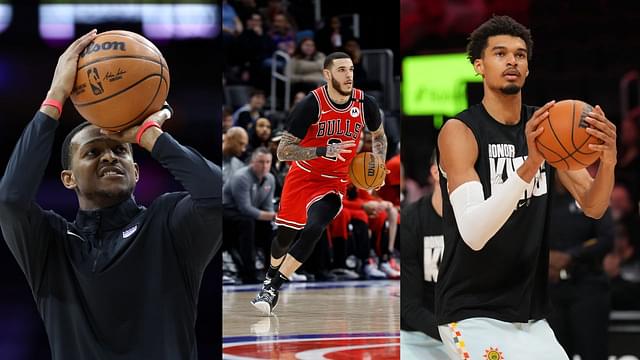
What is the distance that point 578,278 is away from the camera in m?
4.03

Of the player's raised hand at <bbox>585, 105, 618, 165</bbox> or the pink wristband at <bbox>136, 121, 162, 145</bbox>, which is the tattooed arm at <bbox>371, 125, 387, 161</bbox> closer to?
the player's raised hand at <bbox>585, 105, 618, 165</bbox>

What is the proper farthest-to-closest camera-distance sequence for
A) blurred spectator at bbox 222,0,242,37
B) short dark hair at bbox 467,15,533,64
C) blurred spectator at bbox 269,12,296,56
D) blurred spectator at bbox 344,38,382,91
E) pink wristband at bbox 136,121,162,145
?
blurred spectator at bbox 269,12,296,56 → blurred spectator at bbox 222,0,242,37 → blurred spectator at bbox 344,38,382,91 → short dark hair at bbox 467,15,533,64 → pink wristband at bbox 136,121,162,145

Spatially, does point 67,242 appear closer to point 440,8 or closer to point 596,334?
point 440,8

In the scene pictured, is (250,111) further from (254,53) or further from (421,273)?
(421,273)

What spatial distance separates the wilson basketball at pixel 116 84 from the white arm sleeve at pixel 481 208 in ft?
3.49

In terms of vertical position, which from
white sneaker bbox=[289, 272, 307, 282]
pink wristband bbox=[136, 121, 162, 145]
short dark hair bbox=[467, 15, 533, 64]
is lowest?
white sneaker bbox=[289, 272, 307, 282]

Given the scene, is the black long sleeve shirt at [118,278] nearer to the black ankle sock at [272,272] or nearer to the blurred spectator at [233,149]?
the black ankle sock at [272,272]

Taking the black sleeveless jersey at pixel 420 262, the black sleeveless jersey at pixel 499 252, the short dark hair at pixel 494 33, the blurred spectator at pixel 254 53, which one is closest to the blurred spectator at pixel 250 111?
the blurred spectator at pixel 254 53

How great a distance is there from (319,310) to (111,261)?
12.1ft

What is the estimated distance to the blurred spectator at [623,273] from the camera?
4.07 metres

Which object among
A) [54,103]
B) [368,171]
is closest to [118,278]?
[54,103]

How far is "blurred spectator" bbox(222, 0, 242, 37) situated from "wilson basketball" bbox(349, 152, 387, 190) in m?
3.23

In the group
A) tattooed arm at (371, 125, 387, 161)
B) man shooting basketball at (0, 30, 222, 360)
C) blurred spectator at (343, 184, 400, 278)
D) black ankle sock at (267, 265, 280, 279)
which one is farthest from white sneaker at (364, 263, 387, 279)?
man shooting basketball at (0, 30, 222, 360)

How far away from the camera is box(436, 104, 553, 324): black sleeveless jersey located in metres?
3.17
